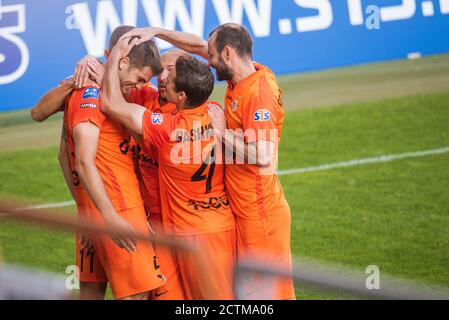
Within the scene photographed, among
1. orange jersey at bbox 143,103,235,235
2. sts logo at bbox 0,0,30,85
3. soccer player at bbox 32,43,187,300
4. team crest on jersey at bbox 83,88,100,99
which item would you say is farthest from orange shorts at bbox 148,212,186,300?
sts logo at bbox 0,0,30,85

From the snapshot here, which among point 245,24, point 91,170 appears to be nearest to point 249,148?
point 91,170

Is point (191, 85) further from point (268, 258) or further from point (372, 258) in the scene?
point (372, 258)

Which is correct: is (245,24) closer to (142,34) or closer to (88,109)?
(142,34)

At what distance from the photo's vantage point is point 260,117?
5766mm

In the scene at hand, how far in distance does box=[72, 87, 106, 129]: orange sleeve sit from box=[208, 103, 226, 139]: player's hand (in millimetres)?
654

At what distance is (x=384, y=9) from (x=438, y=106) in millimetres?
1968

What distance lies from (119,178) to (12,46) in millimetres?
4399

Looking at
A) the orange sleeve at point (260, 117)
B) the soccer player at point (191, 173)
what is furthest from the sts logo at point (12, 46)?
the orange sleeve at point (260, 117)

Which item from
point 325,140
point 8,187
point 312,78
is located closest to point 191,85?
point 8,187

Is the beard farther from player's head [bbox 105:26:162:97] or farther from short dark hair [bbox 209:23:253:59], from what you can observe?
player's head [bbox 105:26:162:97]

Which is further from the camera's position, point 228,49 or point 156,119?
point 228,49

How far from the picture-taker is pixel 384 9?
10930 millimetres

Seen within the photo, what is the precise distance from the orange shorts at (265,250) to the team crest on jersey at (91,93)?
3.73 feet

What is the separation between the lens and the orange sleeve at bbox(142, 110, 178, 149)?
5.78 metres
